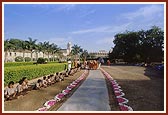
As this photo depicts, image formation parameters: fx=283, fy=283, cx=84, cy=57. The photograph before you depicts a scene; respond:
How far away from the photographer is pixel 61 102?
414 inches

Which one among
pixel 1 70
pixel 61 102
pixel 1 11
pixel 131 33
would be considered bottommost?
pixel 61 102

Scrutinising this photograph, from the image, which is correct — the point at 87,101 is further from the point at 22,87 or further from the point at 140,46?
the point at 140,46

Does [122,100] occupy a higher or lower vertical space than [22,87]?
lower

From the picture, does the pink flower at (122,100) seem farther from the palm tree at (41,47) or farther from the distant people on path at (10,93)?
the palm tree at (41,47)

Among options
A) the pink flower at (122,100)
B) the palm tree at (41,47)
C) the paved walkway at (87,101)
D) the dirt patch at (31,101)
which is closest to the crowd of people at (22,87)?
the dirt patch at (31,101)

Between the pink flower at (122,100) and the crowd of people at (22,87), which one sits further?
the crowd of people at (22,87)

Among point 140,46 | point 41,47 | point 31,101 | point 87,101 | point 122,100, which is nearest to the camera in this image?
point 87,101

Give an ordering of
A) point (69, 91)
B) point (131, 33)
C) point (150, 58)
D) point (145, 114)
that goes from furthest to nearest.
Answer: point (131, 33), point (150, 58), point (69, 91), point (145, 114)

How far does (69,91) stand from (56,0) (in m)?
6.12

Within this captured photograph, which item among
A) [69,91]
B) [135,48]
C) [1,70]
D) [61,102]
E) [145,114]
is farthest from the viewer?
[135,48]

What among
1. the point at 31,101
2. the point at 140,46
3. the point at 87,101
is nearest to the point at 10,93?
the point at 31,101

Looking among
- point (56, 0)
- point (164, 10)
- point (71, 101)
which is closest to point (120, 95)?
point (71, 101)

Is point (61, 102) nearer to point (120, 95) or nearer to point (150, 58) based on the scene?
point (120, 95)

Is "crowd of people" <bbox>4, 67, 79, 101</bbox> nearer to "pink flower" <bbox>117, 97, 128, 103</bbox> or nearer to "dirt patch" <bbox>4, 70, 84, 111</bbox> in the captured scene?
"dirt patch" <bbox>4, 70, 84, 111</bbox>
